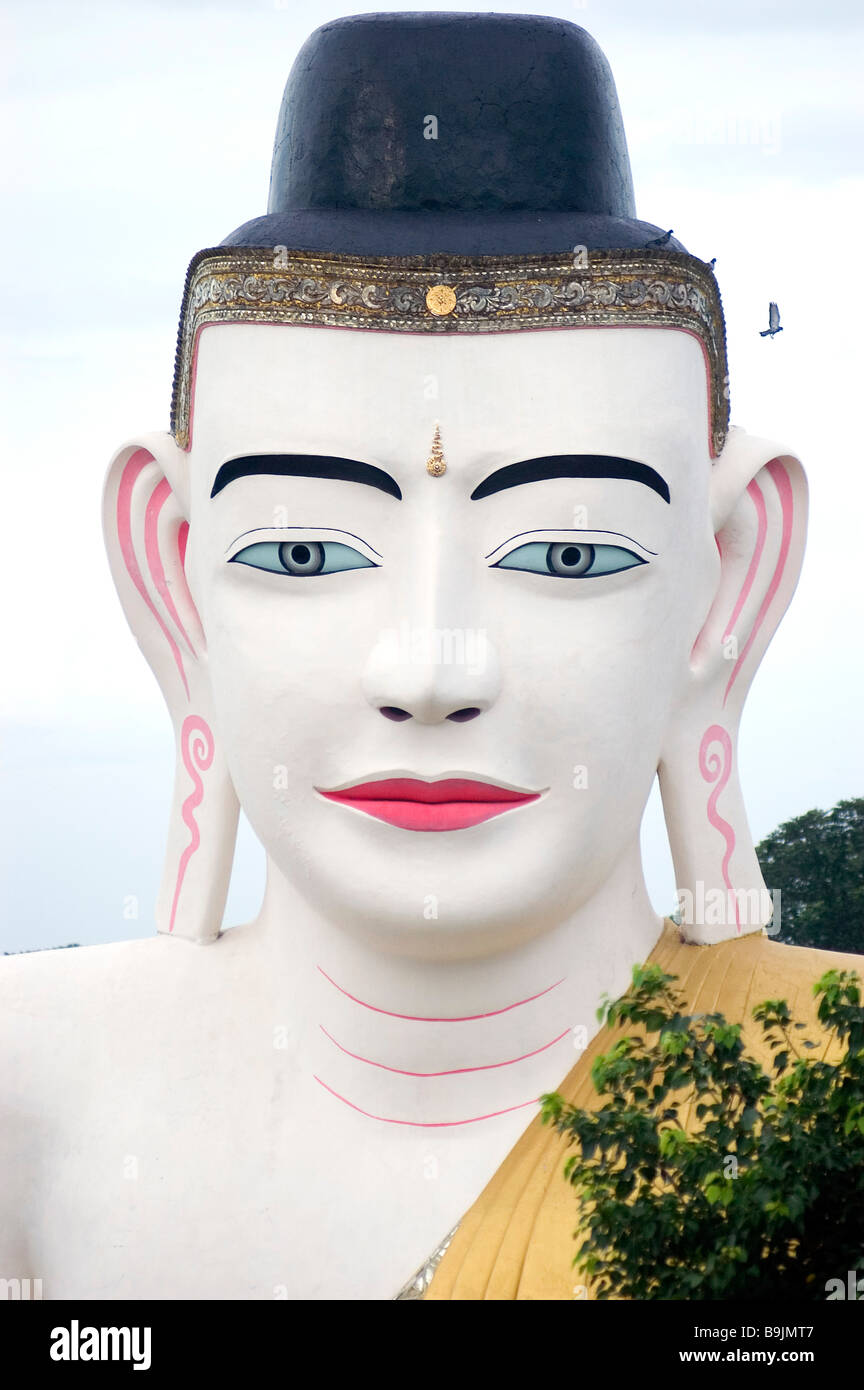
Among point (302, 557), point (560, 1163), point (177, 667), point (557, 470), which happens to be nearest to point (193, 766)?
point (177, 667)

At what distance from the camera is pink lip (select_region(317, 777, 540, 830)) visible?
765 centimetres

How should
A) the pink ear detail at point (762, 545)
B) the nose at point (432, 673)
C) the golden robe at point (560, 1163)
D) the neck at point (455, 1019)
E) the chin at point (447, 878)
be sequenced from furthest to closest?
the pink ear detail at point (762, 545), the neck at point (455, 1019), the chin at point (447, 878), the golden robe at point (560, 1163), the nose at point (432, 673)

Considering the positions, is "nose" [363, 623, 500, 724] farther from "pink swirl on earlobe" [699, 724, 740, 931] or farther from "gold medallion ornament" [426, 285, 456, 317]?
"pink swirl on earlobe" [699, 724, 740, 931]

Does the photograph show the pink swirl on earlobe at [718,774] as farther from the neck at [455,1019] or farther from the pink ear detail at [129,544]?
the pink ear detail at [129,544]

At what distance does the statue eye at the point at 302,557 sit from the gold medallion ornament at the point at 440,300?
875mm

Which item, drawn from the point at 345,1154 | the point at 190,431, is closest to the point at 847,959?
the point at 345,1154

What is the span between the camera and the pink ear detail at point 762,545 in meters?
8.63

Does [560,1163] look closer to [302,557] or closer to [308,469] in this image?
[302,557]

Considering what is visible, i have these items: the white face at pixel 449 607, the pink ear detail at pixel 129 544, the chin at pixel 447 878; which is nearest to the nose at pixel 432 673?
the white face at pixel 449 607

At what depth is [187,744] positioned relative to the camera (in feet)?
29.0

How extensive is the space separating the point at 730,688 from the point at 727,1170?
9.47 ft

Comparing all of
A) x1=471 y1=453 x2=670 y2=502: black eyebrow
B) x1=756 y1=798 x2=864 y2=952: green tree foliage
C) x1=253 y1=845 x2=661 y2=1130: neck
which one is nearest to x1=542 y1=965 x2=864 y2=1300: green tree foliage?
x1=253 y1=845 x2=661 y2=1130: neck

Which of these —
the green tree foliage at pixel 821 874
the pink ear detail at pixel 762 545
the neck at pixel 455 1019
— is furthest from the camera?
the green tree foliage at pixel 821 874

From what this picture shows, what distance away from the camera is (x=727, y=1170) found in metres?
6.11
